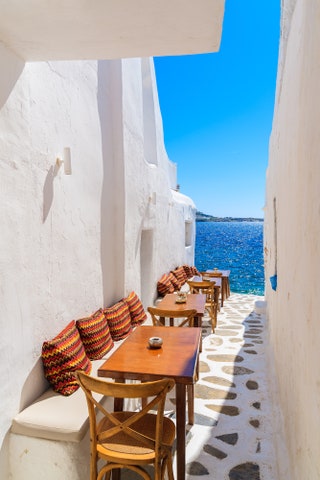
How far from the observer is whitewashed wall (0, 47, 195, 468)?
9.50ft

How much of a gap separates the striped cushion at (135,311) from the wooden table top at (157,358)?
5.69 ft

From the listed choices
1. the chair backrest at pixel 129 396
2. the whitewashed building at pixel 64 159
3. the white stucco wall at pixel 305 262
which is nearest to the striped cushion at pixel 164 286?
the whitewashed building at pixel 64 159

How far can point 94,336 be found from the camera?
421 centimetres

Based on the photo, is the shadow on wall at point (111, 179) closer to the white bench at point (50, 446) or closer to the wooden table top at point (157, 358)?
the wooden table top at point (157, 358)

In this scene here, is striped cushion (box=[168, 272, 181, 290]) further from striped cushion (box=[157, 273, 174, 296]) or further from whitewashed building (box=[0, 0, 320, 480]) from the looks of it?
whitewashed building (box=[0, 0, 320, 480])

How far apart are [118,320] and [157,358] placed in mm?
1964

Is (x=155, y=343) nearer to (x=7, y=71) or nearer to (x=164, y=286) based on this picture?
(x=7, y=71)

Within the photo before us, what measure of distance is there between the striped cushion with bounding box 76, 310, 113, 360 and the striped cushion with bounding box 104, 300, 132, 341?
1.26 ft

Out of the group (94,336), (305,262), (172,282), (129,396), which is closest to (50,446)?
(129,396)

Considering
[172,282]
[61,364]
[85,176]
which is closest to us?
[61,364]

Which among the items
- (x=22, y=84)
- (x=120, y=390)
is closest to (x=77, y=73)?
(x=22, y=84)

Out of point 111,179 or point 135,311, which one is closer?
point 111,179

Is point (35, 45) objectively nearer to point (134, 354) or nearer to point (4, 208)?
point (4, 208)

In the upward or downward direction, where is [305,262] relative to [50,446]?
upward
